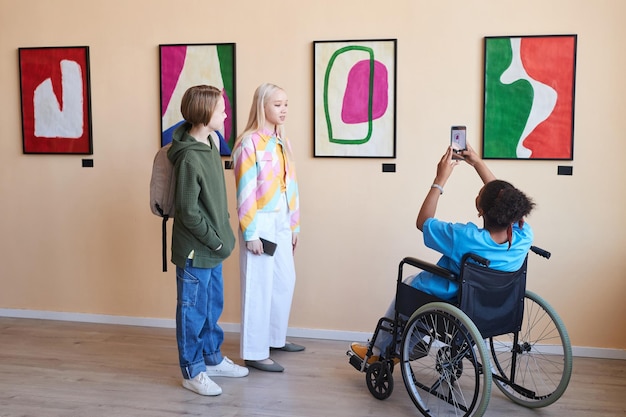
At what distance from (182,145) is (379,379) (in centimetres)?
131

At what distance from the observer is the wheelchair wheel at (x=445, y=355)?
2.40 m

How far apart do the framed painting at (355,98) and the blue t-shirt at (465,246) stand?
3.62ft

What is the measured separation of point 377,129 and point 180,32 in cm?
128

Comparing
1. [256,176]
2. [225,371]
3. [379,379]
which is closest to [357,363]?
[379,379]

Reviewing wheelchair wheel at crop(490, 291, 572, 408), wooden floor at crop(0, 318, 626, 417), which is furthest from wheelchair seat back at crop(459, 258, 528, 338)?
wooden floor at crop(0, 318, 626, 417)

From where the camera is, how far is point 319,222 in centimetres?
379

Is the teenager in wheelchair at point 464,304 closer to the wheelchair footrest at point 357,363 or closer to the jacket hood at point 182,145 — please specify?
the wheelchair footrest at point 357,363

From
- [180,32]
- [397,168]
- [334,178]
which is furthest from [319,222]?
[180,32]

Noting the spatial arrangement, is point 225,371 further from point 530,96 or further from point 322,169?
point 530,96

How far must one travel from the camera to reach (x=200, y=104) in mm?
2838

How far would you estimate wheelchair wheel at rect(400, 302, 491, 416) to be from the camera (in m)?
2.40

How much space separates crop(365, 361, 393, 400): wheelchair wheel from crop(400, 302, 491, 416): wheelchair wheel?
0.13m

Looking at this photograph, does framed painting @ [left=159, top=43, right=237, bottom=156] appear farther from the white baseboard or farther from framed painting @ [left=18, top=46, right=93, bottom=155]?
the white baseboard

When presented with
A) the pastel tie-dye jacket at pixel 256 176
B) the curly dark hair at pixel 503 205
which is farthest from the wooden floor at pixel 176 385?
the curly dark hair at pixel 503 205
